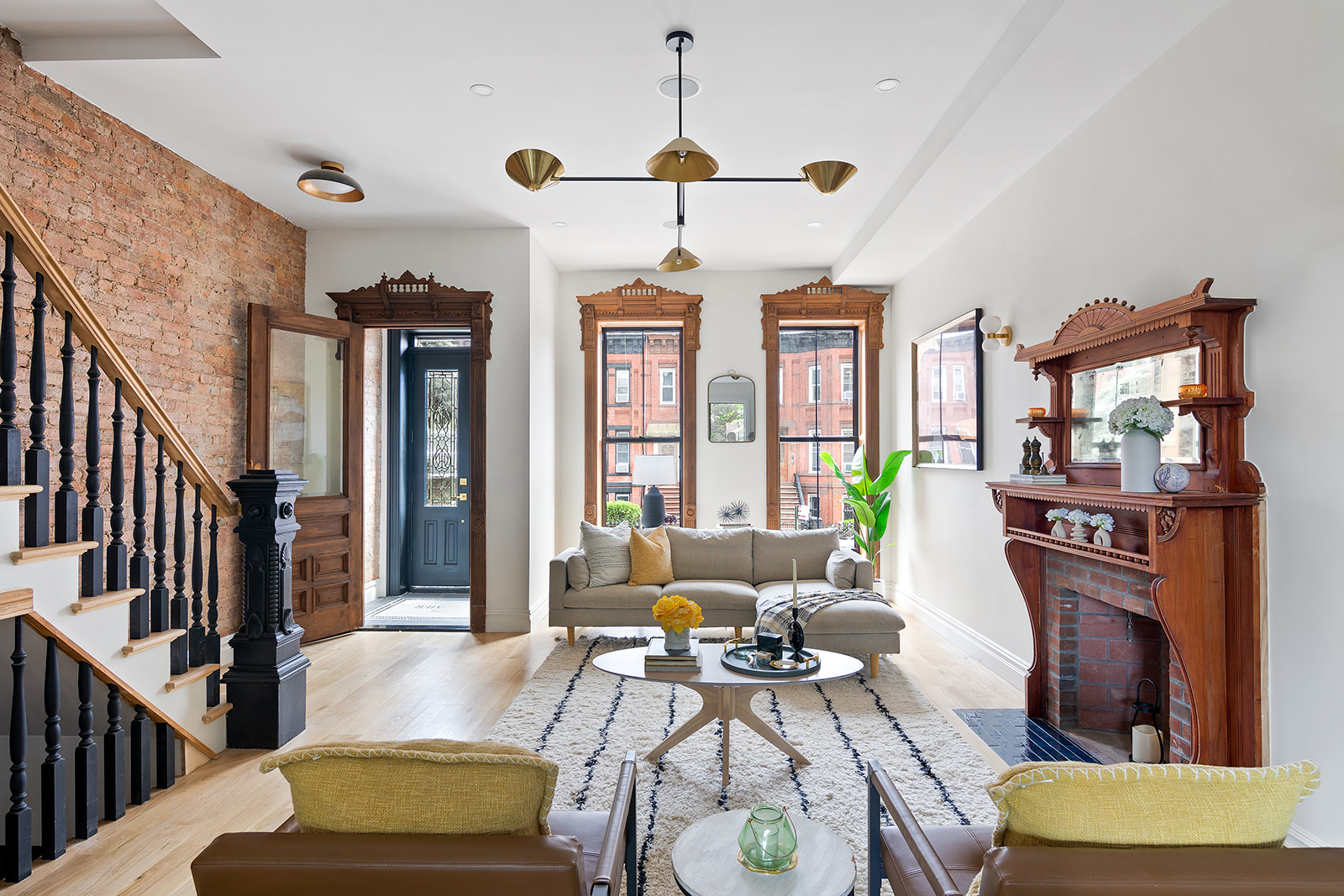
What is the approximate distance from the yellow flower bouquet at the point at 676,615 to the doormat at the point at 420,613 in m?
2.85

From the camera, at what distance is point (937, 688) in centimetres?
398

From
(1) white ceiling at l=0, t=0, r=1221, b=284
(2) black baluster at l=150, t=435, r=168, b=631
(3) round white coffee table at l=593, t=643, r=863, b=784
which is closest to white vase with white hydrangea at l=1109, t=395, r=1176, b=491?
(3) round white coffee table at l=593, t=643, r=863, b=784

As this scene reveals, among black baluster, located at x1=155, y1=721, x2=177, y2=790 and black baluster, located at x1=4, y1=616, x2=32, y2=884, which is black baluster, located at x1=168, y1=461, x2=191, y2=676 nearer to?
black baluster, located at x1=155, y1=721, x2=177, y2=790

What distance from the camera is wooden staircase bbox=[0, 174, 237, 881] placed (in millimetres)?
2215

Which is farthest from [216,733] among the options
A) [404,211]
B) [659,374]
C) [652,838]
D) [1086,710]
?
[659,374]

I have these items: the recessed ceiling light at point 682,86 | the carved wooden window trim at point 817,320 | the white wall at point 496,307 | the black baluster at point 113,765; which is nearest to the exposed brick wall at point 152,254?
the white wall at point 496,307

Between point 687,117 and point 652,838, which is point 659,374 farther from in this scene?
point 652,838

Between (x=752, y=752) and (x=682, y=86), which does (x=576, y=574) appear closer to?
(x=752, y=752)

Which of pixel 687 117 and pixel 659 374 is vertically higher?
pixel 687 117

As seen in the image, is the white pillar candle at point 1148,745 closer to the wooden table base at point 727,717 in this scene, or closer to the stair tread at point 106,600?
the wooden table base at point 727,717

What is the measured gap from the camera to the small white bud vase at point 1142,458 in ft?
8.39

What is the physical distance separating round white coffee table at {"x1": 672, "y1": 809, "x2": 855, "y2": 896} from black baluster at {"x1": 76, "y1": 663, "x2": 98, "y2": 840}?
2.17 meters

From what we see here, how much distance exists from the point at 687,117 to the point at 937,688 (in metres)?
3.34

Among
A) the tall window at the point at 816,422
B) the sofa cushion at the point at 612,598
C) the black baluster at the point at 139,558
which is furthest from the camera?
the tall window at the point at 816,422
